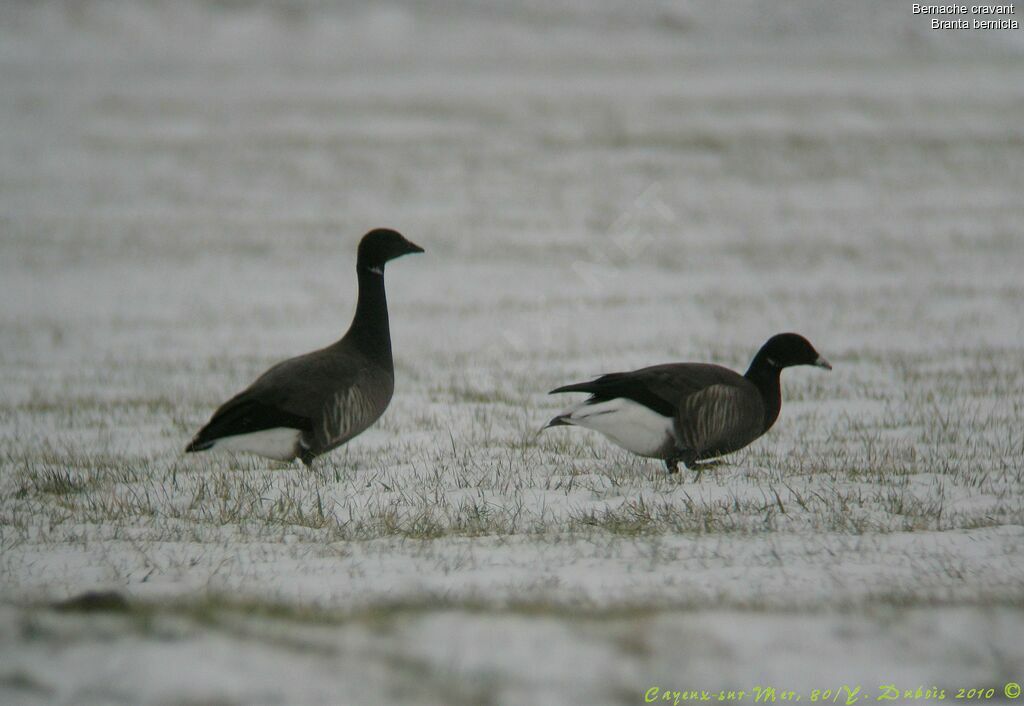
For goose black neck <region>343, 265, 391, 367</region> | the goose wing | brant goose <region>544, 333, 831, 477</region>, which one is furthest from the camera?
goose black neck <region>343, 265, 391, 367</region>

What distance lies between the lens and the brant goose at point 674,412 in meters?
7.48

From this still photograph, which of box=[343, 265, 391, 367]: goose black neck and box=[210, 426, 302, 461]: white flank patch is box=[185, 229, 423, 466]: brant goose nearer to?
box=[210, 426, 302, 461]: white flank patch

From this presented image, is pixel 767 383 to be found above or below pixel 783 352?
below

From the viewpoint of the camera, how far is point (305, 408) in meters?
7.63

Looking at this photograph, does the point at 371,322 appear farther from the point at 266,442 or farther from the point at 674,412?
the point at 674,412

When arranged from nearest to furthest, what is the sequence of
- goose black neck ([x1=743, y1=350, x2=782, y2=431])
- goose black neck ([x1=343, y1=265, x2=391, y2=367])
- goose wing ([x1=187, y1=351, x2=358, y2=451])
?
1. goose wing ([x1=187, y1=351, x2=358, y2=451])
2. goose black neck ([x1=743, y1=350, x2=782, y2=431])
3. goose black neck ([x1=343, y1=265, x2=391, y2=367])

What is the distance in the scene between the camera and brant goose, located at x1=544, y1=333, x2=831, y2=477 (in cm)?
748

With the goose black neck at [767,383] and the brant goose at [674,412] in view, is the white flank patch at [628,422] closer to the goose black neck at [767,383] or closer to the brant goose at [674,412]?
the brant goose at [674,412]

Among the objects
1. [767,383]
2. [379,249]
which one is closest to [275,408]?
[379,249]

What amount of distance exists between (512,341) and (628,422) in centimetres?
A: 913

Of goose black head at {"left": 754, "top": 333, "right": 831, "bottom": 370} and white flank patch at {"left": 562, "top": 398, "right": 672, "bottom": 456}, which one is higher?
goose black head at {"left": 754, "top": 333, "right": 831, "bottom": 370}

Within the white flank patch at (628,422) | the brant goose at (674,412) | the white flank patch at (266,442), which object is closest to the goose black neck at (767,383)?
the brant goose at (674,412)

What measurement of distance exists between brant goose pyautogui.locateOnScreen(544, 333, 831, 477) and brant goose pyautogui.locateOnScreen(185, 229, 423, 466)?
1.47m

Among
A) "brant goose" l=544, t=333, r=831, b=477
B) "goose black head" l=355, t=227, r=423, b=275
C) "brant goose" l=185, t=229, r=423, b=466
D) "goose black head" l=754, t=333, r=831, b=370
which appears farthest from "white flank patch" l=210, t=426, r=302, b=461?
"goose black head" l=754, t=333, r=831, b=370
